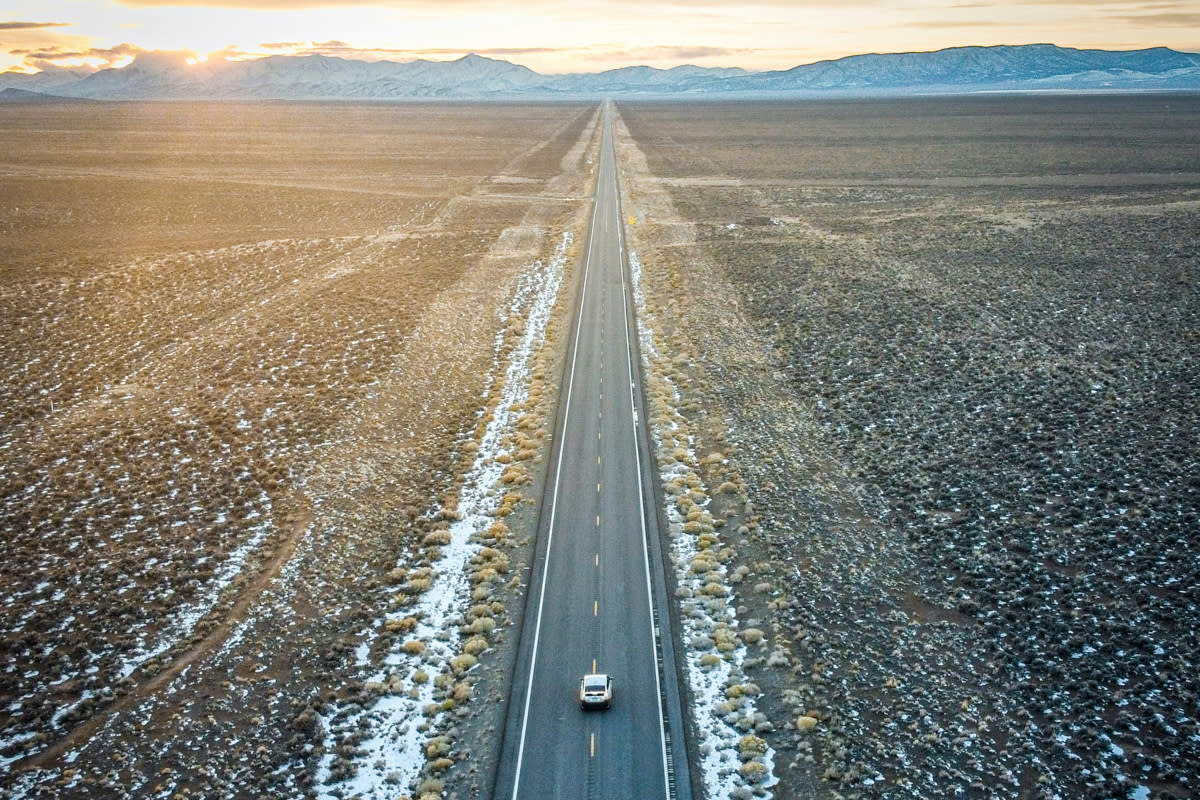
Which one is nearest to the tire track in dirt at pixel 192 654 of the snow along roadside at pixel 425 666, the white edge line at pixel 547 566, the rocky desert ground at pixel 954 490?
the snow along roadside at pixel 425 666

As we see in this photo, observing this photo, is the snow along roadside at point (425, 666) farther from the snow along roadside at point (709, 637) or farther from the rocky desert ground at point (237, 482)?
the snow along roadside at point (709, 637)

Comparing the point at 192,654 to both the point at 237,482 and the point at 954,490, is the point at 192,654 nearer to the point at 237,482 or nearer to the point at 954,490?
the point at 237,482

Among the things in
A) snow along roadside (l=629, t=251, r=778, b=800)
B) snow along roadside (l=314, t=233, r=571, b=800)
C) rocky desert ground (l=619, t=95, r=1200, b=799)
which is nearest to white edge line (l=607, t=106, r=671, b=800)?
snow along roadside (l=629, t=251, r=778, b=800)

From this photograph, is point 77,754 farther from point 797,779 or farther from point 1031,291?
point 1031,291

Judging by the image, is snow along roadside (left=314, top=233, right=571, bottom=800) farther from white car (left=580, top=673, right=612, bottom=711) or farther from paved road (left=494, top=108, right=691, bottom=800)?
white car (left=580, top=673, right=612, bottom=711)

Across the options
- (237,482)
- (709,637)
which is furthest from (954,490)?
(237,482)

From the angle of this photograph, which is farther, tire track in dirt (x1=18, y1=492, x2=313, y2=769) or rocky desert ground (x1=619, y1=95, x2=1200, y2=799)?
rocky desert ground (x1=619, y1=95, x2=1200, y2=799)
